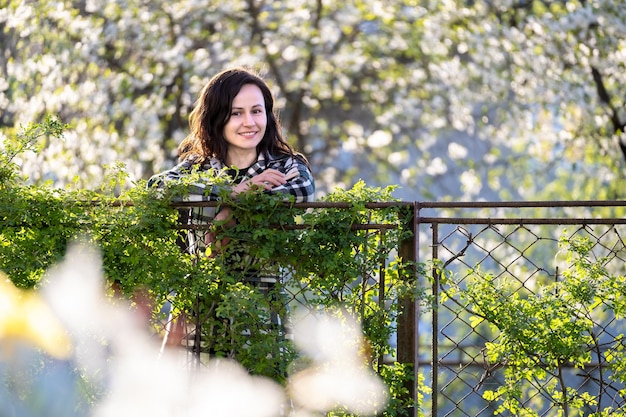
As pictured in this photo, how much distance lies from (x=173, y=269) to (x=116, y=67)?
385 centimetres

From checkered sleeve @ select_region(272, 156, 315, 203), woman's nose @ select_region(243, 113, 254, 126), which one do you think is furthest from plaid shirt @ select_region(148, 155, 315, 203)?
woman's nose @ select_region(243, 113, 254, 126)

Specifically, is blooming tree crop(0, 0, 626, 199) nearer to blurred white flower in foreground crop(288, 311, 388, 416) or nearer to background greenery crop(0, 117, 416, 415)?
background greenery crop(0, 117, 416, 415)

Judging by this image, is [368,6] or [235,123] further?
[368,6]

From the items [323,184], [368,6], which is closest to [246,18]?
[368,6]

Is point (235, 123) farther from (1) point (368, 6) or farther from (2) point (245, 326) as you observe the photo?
(1) point (368, 6)

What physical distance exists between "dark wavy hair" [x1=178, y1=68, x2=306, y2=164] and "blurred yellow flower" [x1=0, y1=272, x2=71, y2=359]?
2.11 ft

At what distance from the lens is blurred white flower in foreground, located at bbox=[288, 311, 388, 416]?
269 centimetres

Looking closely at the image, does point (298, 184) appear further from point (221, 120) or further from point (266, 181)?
point (221, 120)

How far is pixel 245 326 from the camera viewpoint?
2.71 meters

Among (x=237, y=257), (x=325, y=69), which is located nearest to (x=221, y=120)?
(x=237, y=257)

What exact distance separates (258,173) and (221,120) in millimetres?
201

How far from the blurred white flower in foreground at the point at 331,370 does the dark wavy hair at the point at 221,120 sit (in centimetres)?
62

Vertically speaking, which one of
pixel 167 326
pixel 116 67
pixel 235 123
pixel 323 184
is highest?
pixel 116 67

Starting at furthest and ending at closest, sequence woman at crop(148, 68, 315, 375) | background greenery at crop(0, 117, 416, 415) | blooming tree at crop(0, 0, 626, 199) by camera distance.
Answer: blooming tree at crop(0, 0, 626, 199) → woman at crop(148, 68, 315, 375) → background greenery at crop(0, 117, 416, 415)
